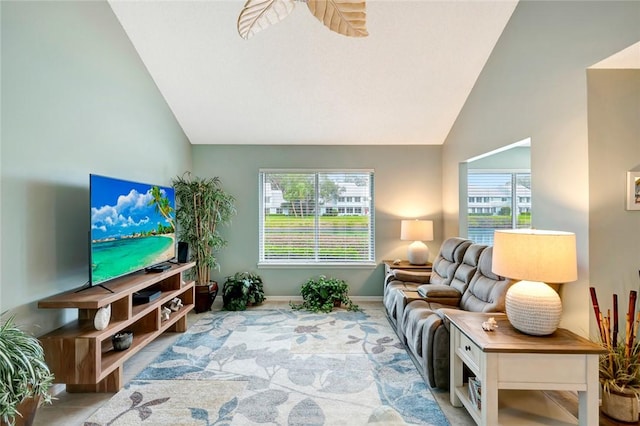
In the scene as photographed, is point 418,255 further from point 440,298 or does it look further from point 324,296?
point 324,296

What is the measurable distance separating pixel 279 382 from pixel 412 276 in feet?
6.73

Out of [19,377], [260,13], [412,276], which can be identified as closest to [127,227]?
[19,377]

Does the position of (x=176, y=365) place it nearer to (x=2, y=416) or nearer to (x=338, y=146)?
(x=2, y=416)

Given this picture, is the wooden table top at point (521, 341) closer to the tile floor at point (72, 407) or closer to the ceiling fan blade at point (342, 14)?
the ceiling fan blade at point (342, 14)

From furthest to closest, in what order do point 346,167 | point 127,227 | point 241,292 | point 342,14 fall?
1. point 346,167
2. point 241,292
3. point 127,227
4. point 342,14

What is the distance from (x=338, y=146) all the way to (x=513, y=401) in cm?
366

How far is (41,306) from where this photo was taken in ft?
6.88

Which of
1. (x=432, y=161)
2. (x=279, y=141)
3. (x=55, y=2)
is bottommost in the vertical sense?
(x=432, y=161)

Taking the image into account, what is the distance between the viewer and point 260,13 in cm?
151

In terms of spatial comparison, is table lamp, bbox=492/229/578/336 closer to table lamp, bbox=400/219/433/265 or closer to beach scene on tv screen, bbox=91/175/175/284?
table lamp, bbox=400/219/433/265

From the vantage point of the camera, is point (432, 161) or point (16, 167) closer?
point (16, 167)

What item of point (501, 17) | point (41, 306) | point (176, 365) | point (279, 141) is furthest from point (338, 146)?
point (41, 306)

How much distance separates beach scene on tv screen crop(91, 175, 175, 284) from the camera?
2346 millimetres

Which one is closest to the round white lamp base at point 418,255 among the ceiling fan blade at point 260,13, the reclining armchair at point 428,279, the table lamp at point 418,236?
the table lamp at point 418,236
